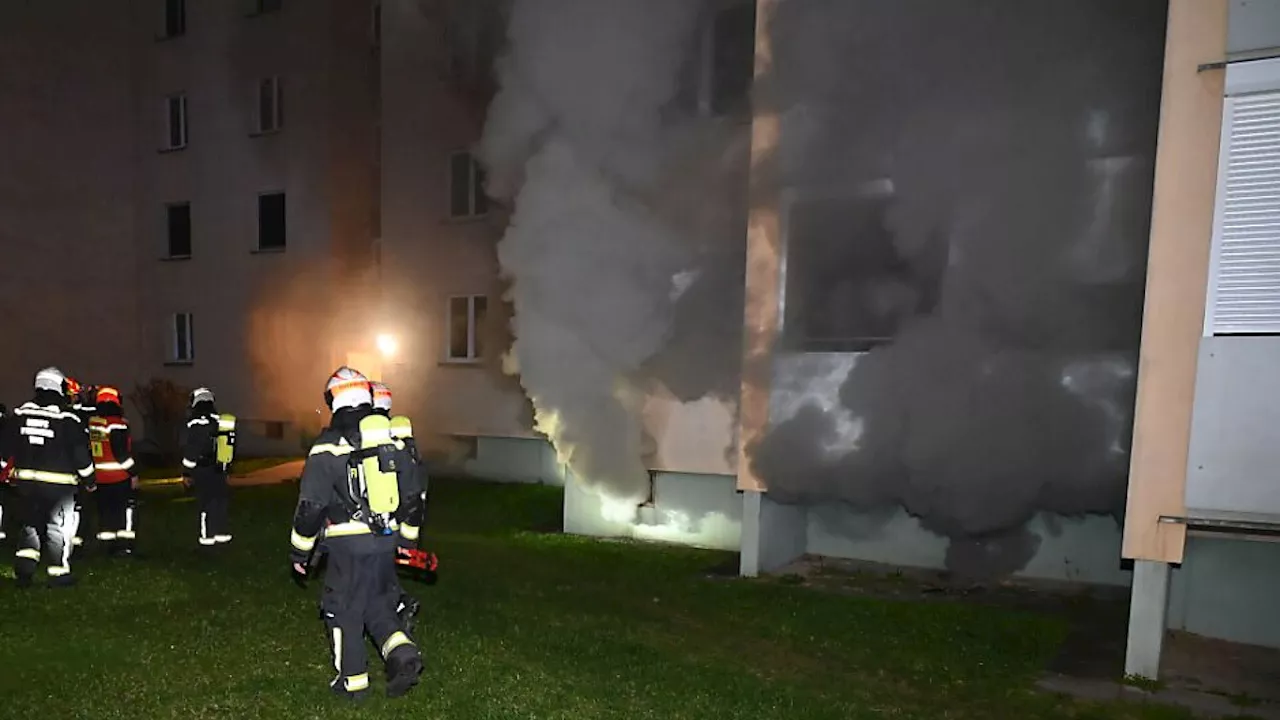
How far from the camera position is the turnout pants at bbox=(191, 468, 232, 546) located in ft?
27.7

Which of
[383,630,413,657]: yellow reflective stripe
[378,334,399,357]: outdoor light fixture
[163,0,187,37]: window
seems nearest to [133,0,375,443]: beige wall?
[163,0,187,37]: window

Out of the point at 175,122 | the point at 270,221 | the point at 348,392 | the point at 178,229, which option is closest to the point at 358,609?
the point at 348,392

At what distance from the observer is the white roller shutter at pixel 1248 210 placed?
16.0ft

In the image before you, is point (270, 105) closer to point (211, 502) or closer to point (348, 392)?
Answer: point (211, 502)

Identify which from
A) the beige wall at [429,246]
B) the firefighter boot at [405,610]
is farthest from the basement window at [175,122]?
the firefighter boot at [405,610]

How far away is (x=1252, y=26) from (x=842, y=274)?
12.3ft

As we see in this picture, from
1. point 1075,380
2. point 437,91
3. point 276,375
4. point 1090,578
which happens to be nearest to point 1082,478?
point 1075,380

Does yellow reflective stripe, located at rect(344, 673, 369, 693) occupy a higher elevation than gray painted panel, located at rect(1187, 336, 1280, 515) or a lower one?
lower

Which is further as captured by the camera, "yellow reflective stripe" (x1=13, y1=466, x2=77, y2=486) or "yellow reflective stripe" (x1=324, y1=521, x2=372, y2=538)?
"yellow reflective stripe" (x1=13, y1=466, x2=77, y2=486)

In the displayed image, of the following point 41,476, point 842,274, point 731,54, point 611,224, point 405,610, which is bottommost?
point 405,610

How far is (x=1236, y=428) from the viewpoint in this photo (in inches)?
197

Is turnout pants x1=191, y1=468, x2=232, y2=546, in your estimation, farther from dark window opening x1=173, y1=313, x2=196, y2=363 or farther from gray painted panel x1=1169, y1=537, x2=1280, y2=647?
dark window opening x1=173, y1=313, x2=196, y2=363

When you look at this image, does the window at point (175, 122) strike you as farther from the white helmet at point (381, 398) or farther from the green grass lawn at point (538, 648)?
the white helmet at point (381, 398)

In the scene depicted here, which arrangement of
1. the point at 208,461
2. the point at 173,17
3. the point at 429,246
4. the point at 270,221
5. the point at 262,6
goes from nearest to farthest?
the point at 208,461, the point at 429,246, the point at 262,6, the point at 270,221, the point at 173,17
